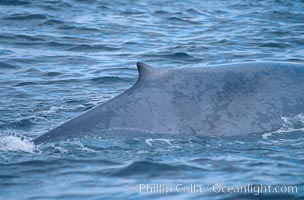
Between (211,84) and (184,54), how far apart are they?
24.6 ft

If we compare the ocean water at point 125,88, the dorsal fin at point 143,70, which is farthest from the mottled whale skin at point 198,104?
the ocean water at point 125,88

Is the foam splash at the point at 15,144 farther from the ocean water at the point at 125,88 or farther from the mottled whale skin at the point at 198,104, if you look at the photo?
the mottled whale skin at the point at 198,104

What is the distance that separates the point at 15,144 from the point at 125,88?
14.5ft

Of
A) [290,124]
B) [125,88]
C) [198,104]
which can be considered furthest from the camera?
[125,88]

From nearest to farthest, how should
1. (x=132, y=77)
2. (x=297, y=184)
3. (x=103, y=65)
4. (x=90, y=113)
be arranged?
(x=297, y=184)
(x=90, y=113)
(x=132, y=77)
(x=103, y=65)

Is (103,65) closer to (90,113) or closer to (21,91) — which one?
(21,91)

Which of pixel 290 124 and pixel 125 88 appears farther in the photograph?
pixel 125 88

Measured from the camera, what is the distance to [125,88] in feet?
40.8

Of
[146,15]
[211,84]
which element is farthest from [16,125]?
[146,15]

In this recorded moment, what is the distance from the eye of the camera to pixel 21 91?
12.0 metres

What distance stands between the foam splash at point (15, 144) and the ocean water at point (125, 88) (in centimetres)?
3

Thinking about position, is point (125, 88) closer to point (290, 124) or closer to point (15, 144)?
point (15, 144)

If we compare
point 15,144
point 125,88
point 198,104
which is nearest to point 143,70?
point 198,104

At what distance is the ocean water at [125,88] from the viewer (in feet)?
22.5
